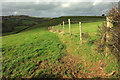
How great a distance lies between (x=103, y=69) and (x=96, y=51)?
1.72 metres

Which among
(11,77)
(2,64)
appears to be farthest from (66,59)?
(2,64)

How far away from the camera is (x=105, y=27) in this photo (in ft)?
21.1

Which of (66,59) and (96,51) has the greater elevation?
(96,51)

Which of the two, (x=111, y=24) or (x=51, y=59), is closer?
(x=111, y=24)

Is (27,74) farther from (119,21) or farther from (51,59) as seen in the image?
(119,21)

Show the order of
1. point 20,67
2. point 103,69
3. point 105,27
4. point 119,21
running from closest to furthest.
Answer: point 119,21, point 103,69, point 105,27, point 20,67

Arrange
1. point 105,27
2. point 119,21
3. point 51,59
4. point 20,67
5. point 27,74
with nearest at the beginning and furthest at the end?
point 119,21
point 105,27
point 27,74
point 20,67
point 51,59

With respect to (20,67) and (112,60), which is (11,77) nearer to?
(20,67)

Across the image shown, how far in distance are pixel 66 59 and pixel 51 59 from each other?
4.68 feet

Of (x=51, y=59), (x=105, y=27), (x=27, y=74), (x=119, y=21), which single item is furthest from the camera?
(x=51, y=59)

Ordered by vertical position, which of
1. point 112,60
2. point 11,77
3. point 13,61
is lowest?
point 11,77

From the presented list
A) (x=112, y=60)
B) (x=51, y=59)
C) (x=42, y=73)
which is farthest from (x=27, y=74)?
(x=112, y=60)

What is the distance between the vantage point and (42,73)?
6.81 metres

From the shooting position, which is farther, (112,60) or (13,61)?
(13,61)
